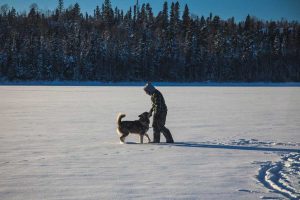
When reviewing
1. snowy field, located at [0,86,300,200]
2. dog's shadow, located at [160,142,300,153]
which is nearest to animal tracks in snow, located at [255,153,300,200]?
snowy field, located at [0,86,300,200]

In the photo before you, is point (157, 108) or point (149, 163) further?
point (157, 108)

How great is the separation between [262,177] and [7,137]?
766cm

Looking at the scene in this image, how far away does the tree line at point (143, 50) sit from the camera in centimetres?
7750

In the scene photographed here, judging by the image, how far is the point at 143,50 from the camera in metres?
85.9

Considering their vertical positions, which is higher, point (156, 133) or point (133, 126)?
point (133, 126)

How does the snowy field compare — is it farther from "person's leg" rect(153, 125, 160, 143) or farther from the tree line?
the tree line

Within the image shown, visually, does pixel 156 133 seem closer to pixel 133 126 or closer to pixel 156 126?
pixel 156 126

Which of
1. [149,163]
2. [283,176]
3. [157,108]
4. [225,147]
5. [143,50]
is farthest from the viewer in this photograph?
[143,50]

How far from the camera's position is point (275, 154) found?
8.36 metres

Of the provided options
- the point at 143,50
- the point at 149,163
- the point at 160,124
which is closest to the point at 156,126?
the point at 160,124

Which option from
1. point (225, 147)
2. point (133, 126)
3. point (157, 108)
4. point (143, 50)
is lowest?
point (225, 147)

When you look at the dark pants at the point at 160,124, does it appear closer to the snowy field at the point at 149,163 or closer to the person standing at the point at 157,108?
the person standing at the point at 157,108

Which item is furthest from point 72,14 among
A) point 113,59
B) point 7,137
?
point 7,137

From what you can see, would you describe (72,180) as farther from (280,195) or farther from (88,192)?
(280,195)
